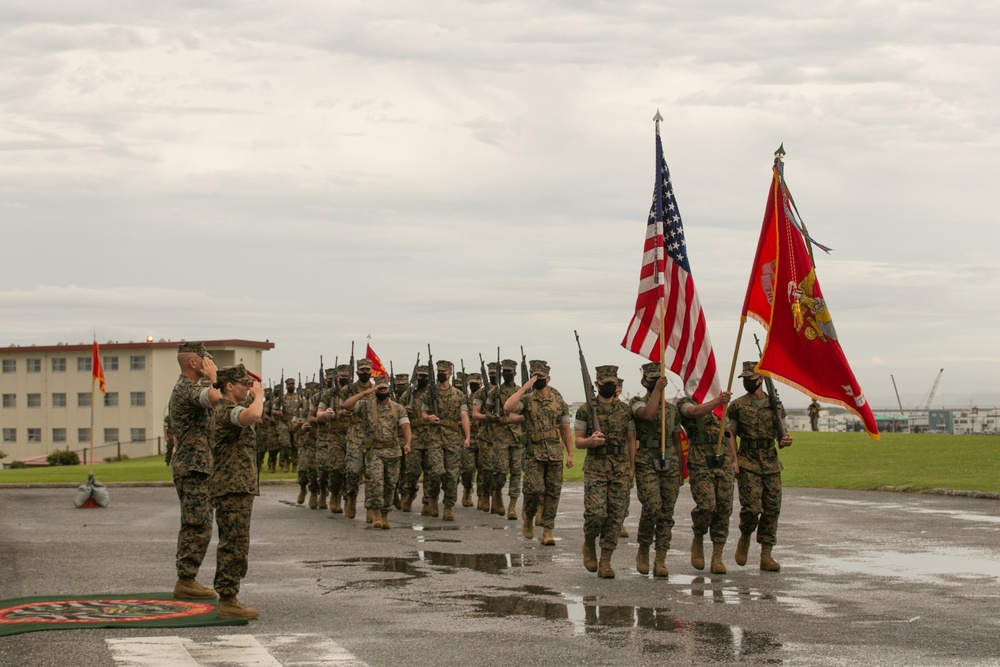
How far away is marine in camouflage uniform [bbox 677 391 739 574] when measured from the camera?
13.5 m

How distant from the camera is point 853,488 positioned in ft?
84.5

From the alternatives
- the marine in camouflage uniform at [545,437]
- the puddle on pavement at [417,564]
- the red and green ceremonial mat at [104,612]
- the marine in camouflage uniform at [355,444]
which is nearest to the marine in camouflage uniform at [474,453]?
the marine in camouflage uniform at [355,444]

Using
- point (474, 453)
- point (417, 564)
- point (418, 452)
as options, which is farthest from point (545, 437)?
point (474, 453)

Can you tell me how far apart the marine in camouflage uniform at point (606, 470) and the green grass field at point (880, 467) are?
40.9 feet

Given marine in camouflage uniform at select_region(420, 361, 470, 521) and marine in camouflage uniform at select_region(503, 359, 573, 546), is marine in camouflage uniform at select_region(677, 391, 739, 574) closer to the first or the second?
marine in camouflage uniform at select_region(503, 359, 573, 546)

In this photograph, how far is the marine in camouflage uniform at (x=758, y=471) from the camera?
A: 13.7 meters

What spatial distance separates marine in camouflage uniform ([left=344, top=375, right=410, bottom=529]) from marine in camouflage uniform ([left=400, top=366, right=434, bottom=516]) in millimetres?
1184

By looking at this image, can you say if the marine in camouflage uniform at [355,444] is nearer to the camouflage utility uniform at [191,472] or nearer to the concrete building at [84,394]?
the camouflage utility uniform at [191,472]

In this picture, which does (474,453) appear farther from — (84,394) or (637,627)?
(84,394)

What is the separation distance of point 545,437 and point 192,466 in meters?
5.97

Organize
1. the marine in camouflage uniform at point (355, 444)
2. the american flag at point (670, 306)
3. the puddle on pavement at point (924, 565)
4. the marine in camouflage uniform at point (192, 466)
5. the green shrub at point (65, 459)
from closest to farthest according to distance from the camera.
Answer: the marine in camouflage uniform at point (192, 466) < the puddle on pavement at point (924, 565) < the american flag at point (670, 306) < the marine in camouflage uniform at point (355, 444) < the green shrub at point (65, 459)

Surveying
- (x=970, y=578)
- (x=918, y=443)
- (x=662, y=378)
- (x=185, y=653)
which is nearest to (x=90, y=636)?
(x=185, y=653)

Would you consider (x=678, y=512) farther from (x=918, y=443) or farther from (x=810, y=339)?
(x=918, y=443)

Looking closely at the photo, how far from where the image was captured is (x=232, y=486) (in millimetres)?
10430
